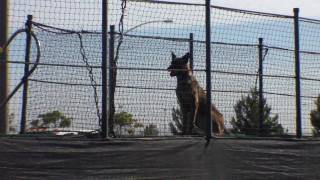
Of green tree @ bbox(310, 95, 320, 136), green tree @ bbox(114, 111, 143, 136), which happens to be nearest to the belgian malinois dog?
green tree @ bbox(114, 111, 143, 136)

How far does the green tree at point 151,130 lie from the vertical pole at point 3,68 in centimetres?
180

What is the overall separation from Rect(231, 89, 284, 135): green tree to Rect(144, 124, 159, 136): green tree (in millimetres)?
Answer: 1402

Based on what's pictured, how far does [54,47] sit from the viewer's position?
8.17 metres

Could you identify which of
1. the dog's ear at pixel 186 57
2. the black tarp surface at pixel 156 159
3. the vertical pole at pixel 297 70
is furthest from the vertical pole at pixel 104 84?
the vertical pole at pixel 297 70

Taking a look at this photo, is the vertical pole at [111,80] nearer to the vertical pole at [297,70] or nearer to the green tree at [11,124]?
the green tree at [11,124]

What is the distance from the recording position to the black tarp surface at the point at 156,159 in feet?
25.2

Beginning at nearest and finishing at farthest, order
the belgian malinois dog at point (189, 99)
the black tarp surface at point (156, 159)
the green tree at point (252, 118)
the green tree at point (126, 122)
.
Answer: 1. the black tarp surface at point (156, 159)
2. the green tree at point (126, 122)
3. the belgian malinois dog at point (189, 99)
4. the green tree at point (252, 118)

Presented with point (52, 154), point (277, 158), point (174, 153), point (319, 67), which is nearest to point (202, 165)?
point (174, 153)

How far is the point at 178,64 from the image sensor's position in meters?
9.20

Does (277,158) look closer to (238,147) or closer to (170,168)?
(238,147)

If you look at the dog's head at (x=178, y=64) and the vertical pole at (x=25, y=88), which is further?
the dog's head at (x=178, y=64)

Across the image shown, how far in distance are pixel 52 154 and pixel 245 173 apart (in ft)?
8.75

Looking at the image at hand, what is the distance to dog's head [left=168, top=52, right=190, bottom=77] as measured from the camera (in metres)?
8.95

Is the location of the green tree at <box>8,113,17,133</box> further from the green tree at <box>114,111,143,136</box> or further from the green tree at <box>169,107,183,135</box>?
the green tree at <box>169,107,183,135</box>
